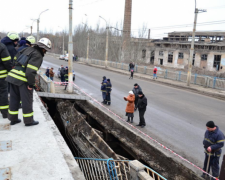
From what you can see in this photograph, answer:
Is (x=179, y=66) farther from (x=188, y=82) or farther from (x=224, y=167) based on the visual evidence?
(x=224, y=167)

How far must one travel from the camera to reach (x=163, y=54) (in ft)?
153

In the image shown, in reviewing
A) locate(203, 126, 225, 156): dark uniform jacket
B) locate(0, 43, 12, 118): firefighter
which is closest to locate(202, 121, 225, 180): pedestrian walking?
locate(203, 126, 225, 156): dark uniform jacket

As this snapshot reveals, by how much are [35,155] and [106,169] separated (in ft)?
5.94

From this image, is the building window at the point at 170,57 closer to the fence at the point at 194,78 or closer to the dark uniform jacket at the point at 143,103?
the fence at the point at 194,78

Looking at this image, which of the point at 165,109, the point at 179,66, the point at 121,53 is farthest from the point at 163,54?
the point at 165,109

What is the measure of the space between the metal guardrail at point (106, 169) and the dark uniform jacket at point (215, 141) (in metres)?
1.49

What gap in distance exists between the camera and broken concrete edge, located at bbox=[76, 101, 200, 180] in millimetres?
5656

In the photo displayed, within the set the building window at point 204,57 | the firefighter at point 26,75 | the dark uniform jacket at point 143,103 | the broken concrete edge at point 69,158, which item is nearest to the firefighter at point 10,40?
the firefighter at point 26,75

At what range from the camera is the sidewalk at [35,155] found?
333 cm

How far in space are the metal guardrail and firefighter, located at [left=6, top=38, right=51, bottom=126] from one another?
1.78m

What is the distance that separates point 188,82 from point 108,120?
12756mm

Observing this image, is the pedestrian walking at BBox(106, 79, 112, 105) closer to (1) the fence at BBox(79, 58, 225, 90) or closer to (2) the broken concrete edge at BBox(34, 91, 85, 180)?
(2) the broken concrete edge at BBox(34, 91, 85, 180)

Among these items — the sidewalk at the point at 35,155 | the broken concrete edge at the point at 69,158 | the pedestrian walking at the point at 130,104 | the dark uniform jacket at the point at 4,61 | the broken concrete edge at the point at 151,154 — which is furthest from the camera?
the pedestrian walking at the point at 130,104

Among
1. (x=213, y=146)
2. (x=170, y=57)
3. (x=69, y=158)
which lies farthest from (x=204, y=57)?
(x=69, y=158)
